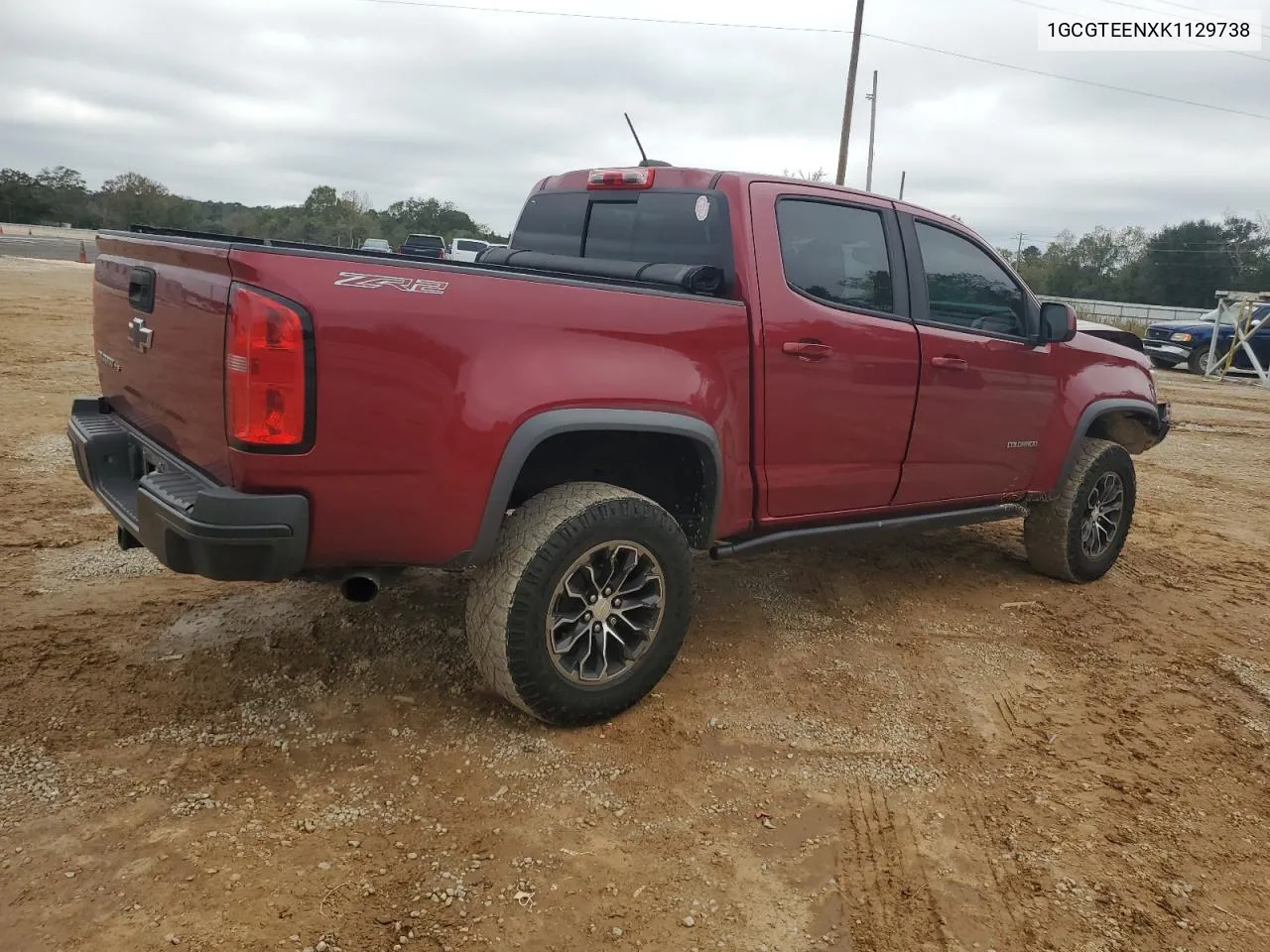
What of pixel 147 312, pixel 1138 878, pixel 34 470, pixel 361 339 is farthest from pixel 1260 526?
pixel 34 470

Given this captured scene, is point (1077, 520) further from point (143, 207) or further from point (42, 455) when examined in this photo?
point (143, 207)

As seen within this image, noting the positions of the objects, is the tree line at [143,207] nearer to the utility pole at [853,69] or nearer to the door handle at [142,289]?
the utility pole at [853,69]

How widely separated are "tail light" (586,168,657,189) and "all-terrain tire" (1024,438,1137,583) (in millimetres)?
2782

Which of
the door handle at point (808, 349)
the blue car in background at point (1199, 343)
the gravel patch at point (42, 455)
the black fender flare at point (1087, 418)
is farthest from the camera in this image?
the blue car in background at point (1199, 343)

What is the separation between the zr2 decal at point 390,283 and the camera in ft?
8.09

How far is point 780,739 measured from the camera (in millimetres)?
3197

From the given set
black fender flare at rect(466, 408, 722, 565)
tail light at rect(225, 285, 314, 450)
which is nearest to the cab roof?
black fender flare at rect(466, 408, 722, 565)

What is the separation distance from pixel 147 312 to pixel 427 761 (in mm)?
1677

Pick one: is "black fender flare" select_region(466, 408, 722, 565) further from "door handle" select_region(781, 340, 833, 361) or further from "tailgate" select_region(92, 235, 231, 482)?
"tailgate" select_region(92, 235, 231, 482)

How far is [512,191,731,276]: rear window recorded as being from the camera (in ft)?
11.5

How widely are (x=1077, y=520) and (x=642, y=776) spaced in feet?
10.5

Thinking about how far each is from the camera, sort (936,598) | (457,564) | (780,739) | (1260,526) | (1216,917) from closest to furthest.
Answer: (1216,917), (457,564), (780,739), (936,598), (1260,526)

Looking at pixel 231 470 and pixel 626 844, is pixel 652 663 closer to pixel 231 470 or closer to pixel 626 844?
pixel 626 844

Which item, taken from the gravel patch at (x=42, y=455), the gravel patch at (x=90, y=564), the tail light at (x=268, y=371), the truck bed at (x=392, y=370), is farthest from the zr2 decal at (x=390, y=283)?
the gravel patch at (x=42, y=455)
